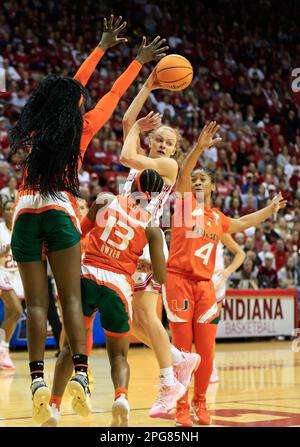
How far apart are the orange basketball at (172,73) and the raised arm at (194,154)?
0.43m

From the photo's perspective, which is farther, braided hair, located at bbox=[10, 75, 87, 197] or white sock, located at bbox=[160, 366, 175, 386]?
white sock, located at bbox=[160, 366, 175, 386]

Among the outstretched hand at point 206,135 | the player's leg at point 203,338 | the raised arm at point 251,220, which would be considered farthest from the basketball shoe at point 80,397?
the raised arm at point 251,220

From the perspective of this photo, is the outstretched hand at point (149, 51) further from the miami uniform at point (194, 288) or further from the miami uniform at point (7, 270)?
the miami uniform at point (7, 270)

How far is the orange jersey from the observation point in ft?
16.3

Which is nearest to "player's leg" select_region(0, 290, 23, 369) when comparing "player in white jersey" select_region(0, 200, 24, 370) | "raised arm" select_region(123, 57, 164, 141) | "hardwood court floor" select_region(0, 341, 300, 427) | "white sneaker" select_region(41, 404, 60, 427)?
"player in white jersey" select_region(0, 200, 24, 370)

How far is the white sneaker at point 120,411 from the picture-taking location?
4652 millimetres

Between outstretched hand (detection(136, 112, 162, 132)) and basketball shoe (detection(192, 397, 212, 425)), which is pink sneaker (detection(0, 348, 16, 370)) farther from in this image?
outstretched hand (detection(136, 112, 162, 132))

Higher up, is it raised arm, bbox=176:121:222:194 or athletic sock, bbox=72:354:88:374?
raised arm, bbox=176:121:222:194

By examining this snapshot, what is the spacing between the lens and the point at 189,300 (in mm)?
5699

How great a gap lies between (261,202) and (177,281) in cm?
1161

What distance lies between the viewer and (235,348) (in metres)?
13.0

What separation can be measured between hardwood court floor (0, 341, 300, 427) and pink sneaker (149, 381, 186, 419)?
0.10m

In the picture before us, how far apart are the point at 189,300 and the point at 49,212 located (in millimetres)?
1595
